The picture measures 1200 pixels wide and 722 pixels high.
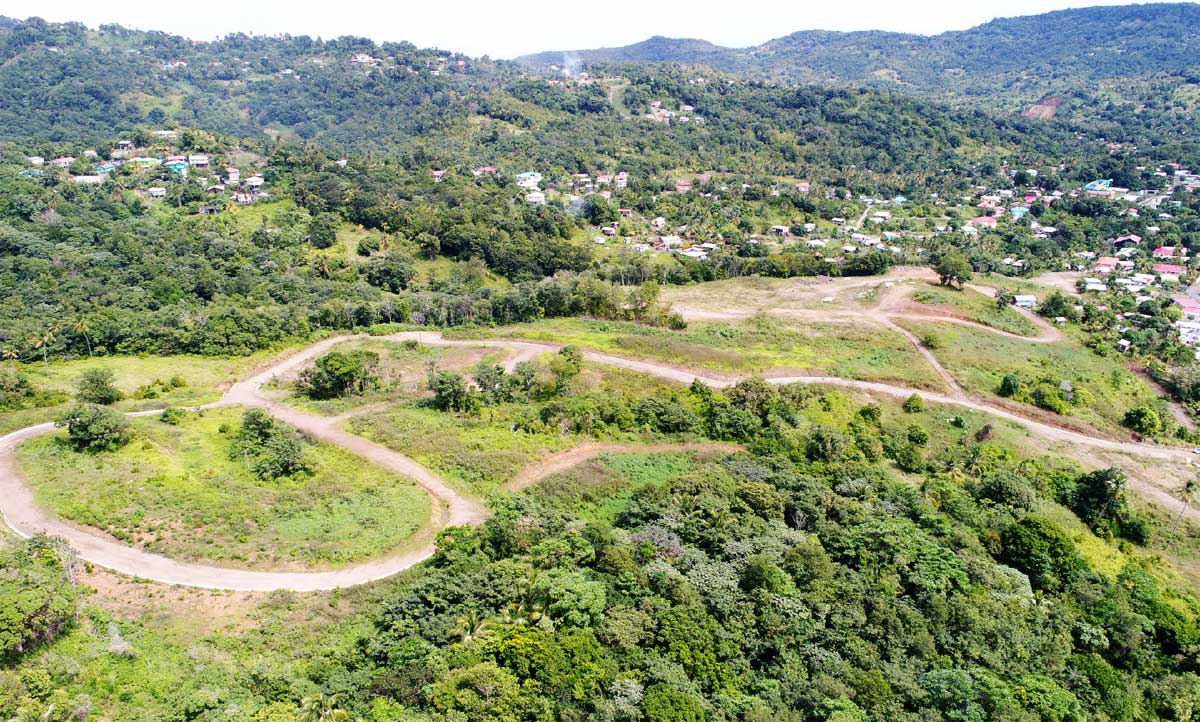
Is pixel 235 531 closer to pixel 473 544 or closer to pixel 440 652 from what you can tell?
pixel 473 544

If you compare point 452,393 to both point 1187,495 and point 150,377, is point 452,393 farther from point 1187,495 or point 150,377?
point 1187,495

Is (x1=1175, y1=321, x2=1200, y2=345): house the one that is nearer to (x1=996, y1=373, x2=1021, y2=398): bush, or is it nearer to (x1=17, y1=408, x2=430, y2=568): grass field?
(x1=996, y1=373, x2=1021, y2=398): bush

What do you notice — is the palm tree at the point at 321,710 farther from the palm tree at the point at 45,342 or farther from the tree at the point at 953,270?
the tree at the point at 953,270

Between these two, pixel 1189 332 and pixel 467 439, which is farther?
pixel 1189 332

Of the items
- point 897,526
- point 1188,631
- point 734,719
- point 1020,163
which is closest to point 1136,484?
point 1188,631

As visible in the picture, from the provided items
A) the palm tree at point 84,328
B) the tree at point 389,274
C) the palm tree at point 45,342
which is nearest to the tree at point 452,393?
the palm tree at point 84,328

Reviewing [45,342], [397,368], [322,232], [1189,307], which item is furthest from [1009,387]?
[45,342]
